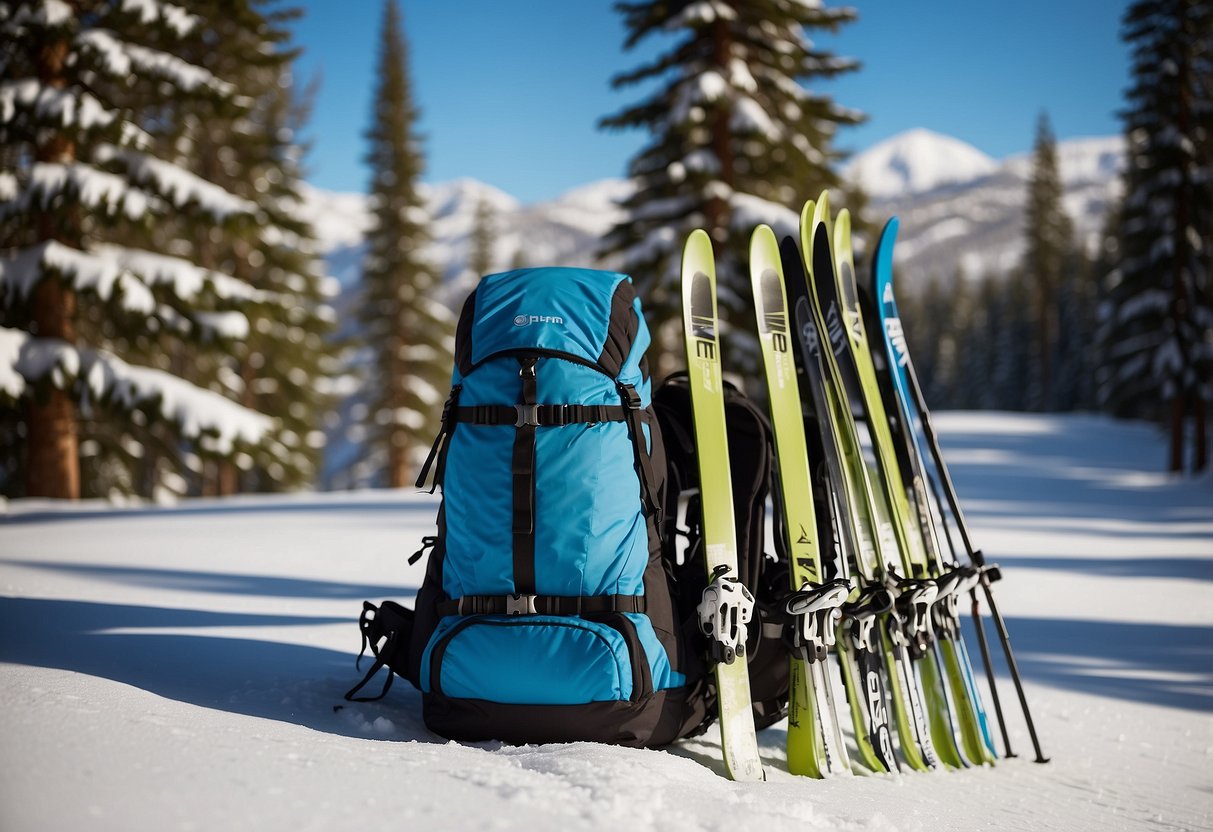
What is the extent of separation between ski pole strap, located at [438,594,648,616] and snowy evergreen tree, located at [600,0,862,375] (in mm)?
8775

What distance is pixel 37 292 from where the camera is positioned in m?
8.32

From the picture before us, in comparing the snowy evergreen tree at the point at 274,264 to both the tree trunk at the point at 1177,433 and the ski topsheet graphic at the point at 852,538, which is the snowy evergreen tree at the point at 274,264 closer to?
the ski topsheet graphic at the point at 852,538

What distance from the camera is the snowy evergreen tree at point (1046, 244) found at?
119ft

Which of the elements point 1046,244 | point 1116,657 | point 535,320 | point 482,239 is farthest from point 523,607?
point 1046,244

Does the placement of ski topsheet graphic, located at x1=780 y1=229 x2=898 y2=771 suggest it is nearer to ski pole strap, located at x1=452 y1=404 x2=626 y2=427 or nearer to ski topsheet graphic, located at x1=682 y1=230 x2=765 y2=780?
ski topsheet graphic, located at x1=682 y1=230 x2=765 y2=780

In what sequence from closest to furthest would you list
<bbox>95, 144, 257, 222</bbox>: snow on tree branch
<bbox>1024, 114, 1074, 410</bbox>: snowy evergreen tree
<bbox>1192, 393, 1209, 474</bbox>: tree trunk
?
1. <bbox>95, 144, 257, 222</bbox>: snow on tree branch
2. <bbox>1192, 393, 1209, 474</bbox>: tree trunk
3. <bbox>1024, 114, 1074, 410</bbox>: snowy evergreen tree

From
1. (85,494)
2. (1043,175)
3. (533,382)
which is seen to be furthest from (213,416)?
(1043,175)

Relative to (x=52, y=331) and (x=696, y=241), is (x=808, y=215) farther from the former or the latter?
(x=52, y=331)

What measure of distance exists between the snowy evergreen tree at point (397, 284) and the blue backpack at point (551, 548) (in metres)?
17.9

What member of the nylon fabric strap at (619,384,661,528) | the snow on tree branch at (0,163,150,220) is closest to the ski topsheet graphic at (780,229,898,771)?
the nylon fabric strap at (619,384,661,528)

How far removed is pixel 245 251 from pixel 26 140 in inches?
349

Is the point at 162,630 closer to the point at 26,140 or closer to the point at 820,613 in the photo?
the point at 820,613

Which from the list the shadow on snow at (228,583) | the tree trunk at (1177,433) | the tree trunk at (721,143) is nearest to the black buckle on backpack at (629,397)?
the shadow on snow at (228,583)

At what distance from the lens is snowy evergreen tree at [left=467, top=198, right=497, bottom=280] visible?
1177 inches
